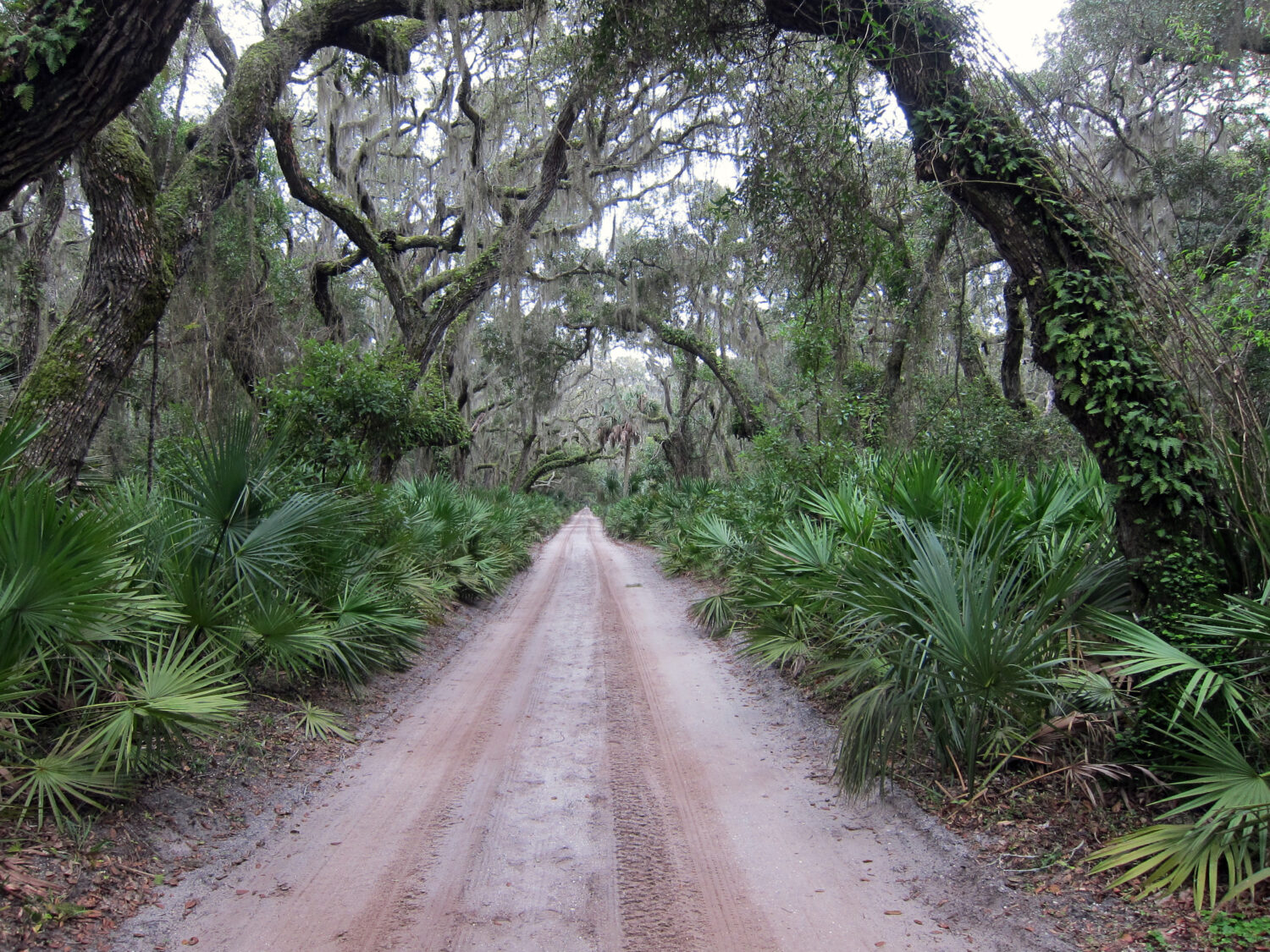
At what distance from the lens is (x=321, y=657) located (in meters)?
5.91

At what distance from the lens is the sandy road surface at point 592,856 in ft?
9.70

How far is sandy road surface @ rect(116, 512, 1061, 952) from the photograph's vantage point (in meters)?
2.96

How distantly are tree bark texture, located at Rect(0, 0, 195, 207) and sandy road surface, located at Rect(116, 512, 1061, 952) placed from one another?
12.6 feet

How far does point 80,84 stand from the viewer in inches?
160

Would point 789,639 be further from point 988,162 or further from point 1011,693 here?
point 988,162

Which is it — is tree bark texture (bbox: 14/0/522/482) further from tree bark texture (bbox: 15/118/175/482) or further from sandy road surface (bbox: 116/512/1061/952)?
sandy road surface (bbox: 116/512/1061/952)

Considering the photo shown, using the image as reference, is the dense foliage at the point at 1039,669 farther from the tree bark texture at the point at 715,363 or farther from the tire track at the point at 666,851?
the tree bark texture at the point at 715,363

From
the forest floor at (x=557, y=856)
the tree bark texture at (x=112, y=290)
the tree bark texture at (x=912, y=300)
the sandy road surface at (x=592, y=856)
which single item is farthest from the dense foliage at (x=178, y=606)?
the tree bark texture at (x=912, y=300)

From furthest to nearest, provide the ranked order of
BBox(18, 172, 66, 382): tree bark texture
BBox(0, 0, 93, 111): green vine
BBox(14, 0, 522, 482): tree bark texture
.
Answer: BBox(18, 172, 66, 382): tree bark texture
BBox(14, 0, 522, 482): tree bark texture
BBox(0, 0, 93, 111): green vine

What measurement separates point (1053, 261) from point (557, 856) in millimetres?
4422

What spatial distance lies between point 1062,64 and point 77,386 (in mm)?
16860

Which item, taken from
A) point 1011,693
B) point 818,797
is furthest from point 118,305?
point 1011,693

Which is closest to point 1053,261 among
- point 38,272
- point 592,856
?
point 592,856

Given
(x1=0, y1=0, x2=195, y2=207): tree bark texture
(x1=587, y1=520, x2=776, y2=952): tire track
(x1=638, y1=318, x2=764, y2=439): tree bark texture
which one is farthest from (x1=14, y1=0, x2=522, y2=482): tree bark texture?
(x1=638, y1=318, x2=764, y2=439): tree bark texture
